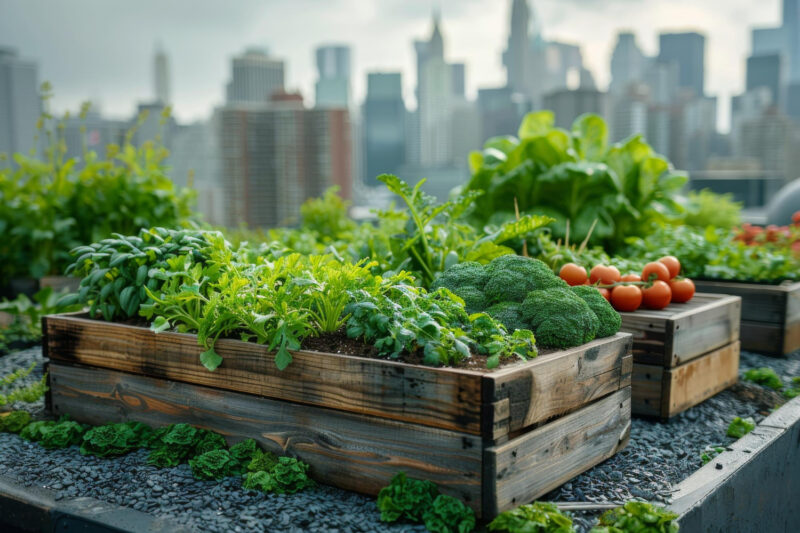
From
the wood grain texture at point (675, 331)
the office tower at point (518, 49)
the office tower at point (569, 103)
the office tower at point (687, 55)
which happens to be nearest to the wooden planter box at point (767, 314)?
the wood grain texture at point (675, 331)

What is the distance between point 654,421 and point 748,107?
110296mm

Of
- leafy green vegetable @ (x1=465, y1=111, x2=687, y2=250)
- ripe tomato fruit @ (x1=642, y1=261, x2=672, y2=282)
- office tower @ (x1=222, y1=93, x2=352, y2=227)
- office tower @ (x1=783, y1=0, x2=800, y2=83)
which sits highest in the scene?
office tower @ (x1=783, y1=0, x2=800, y2=83)

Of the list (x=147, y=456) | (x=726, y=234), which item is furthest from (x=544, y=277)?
(x=726, y=234)

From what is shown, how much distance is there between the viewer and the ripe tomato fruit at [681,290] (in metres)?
3.60

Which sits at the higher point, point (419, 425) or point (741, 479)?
point (419, 425)

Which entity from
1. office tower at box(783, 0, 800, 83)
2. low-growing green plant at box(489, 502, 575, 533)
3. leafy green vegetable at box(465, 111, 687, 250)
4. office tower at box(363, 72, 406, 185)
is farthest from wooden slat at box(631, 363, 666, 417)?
office tower at box(783, 0, 800, 83)

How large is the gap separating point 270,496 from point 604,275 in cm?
195

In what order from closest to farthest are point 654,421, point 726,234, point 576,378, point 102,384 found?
point 576,378 < point 102,384 < point 654,421 < point 726,234

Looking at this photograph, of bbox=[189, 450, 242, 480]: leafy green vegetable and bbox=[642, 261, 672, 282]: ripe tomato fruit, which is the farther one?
bbox=[642, 261, 672, 282]: ripe tomato fruit

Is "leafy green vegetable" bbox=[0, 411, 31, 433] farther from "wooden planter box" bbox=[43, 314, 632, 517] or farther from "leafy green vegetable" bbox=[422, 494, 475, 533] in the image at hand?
"leafy green vegetable" bbox=[422, 494, 475, 533]

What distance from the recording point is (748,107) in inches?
3927

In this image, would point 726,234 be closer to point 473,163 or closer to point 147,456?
point 473,163

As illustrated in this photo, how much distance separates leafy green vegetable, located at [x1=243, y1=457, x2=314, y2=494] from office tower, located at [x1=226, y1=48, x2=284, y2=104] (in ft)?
322

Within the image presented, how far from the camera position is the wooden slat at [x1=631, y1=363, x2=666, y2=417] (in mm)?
3244
